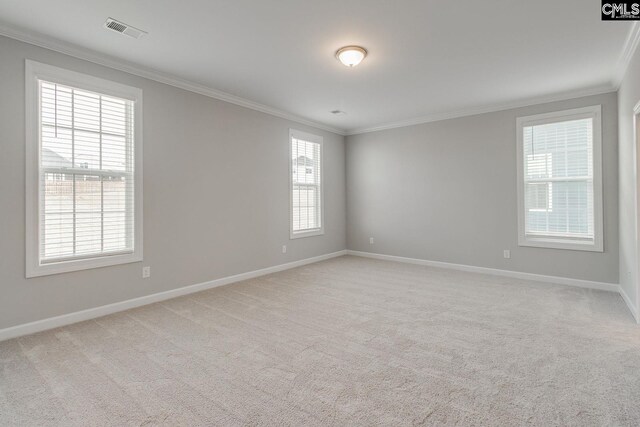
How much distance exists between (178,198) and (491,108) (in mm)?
4865

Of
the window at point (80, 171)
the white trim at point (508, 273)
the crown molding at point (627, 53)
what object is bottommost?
the white trim at point (508, 273)

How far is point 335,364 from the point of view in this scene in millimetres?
2342

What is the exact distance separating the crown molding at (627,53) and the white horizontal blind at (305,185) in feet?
14.3

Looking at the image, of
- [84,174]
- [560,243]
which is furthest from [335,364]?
[560,243]

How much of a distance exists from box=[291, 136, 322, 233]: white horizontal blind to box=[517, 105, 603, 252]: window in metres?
3.43

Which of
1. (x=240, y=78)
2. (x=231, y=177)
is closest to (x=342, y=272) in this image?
(x=231, y=177)

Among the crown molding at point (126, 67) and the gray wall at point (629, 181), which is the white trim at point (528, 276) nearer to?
the gray wall at point (629, 181)

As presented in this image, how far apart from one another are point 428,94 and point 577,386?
3796 mm

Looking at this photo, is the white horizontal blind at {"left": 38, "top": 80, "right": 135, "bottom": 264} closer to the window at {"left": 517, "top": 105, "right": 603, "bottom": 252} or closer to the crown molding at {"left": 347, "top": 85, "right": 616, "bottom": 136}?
the crown molding at {"left": 347, "top": 85, "right": 616, "bottom": 136}

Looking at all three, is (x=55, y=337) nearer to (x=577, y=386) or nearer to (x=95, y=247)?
(x=95, y=247)

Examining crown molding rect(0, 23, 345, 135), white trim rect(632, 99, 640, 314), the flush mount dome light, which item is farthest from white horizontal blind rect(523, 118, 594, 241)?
crown molding rect(0, 23, 345, 135)

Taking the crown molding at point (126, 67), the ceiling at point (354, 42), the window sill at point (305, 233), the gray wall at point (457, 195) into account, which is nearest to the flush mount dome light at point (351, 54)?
the ceiling at point (354, 42)

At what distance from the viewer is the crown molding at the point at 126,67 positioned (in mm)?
2879

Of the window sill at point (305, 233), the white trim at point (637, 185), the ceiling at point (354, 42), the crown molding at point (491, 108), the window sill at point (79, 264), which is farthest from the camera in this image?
the window sill at point (305, 233)
